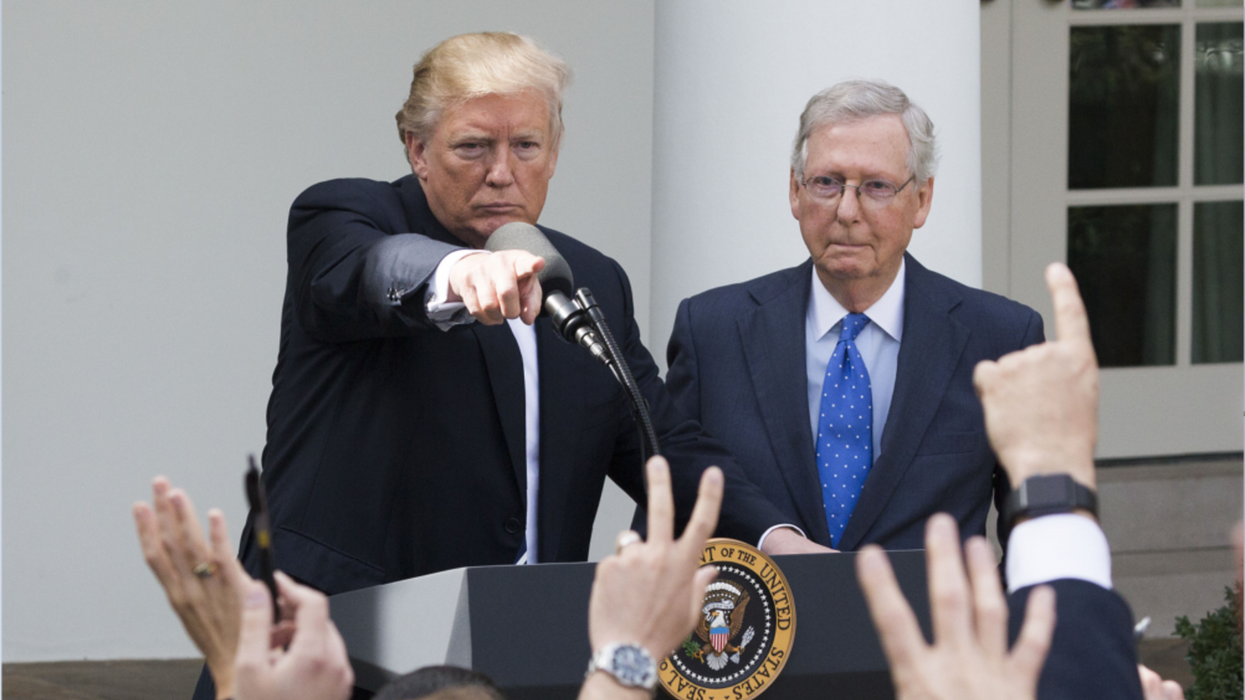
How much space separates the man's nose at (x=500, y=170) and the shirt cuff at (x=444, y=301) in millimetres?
292

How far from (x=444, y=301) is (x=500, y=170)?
1.19ft

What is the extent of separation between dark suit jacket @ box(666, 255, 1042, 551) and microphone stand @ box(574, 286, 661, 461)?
0.58 meters

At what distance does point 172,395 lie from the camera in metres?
5.12

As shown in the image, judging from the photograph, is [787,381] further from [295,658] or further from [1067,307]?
[295,658]

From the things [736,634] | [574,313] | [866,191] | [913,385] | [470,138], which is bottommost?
[736,634]

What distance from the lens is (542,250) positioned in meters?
1.79

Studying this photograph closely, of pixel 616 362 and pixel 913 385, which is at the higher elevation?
pixel 616 362

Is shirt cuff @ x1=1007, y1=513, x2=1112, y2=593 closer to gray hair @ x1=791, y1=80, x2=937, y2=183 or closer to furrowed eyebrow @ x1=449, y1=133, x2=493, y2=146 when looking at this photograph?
furrowed eyebrow @ x1=449, y1=133, x2=493, y2=146

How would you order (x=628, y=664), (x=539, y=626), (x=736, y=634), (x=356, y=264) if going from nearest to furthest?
(x=628, y=664) < (x=539, y=626) < (x=736, y=634) < (x=356, y=264)

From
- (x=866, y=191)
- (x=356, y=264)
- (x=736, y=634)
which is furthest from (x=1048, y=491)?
(x=866, y=191)

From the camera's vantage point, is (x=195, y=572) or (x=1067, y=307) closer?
(x=1067, y=307)

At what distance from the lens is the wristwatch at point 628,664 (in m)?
1.21

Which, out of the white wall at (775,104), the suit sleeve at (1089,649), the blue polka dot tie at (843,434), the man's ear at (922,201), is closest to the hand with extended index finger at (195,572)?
the suit sleeve at (1089,649)

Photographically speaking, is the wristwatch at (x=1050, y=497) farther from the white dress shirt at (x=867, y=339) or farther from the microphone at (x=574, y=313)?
the white dress shirt at (x=867, y=339)
